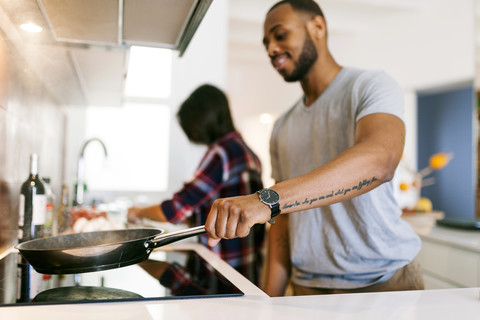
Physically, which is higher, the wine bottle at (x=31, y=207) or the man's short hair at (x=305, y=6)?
the man's short hair at (x=305, y=6)

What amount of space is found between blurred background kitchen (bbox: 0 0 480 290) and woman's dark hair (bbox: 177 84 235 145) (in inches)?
9.7

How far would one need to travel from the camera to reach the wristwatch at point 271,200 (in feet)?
2.17

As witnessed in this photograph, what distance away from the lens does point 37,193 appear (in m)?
1.14

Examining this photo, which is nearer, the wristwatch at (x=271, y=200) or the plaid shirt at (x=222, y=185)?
the wristwatch at (x=271, y=200)

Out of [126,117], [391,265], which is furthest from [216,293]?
[126,117]

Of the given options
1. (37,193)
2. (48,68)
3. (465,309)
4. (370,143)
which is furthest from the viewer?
(48,68)

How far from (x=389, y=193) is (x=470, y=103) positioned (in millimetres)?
4070

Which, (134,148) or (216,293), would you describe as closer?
(216,293)

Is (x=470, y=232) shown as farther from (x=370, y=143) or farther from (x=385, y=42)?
(x=385, y=42)

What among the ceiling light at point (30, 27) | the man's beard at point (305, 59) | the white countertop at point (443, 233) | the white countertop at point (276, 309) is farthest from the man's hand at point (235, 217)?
the white countertop at point (443, 233)

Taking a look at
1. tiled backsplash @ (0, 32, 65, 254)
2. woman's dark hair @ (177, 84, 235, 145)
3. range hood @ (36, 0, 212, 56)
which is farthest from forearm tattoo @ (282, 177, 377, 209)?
woman's dark hair @ (177, 84, 235, 145)

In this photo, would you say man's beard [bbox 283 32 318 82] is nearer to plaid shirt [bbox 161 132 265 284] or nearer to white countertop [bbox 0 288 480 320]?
plaid shirt [bbox 161 132 265 284]

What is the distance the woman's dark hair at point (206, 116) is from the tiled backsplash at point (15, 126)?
539 millimetres

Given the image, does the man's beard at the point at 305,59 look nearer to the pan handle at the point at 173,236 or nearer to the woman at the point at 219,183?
the woman at the point at 219,183
